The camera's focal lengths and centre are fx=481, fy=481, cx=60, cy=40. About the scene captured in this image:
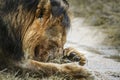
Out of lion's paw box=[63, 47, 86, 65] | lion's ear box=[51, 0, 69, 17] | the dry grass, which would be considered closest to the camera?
lion's ear box=[51, 0, 69, 17]

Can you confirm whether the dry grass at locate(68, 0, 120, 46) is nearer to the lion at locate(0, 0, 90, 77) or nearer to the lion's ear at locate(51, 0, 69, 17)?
the lion's ear at locate(51, 0, 69, 17)

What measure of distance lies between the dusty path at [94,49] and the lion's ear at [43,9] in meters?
0.91

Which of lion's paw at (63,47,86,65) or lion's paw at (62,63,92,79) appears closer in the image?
lion's paw at (62,63,92,79)

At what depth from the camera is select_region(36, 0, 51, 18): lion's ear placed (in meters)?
5.24

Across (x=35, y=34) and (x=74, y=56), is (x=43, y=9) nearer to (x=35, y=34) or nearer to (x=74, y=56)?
(x=35, y=34)

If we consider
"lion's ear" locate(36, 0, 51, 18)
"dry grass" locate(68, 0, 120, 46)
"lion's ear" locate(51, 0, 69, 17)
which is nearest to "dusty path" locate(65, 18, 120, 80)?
"dry grass" locate(68, 0, 120, 46)

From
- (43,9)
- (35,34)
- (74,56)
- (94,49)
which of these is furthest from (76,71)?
(94,49)

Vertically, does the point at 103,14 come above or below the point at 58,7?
below

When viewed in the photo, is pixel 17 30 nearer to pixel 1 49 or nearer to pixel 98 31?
pixel 1 49

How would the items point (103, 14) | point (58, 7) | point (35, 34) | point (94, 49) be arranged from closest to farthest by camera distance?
point (35, 34) → point (58, 7) → point (94, 49) → point (103, 14)

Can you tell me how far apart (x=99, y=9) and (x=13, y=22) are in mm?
7395

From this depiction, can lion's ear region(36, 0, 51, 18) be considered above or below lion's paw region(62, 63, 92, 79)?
above

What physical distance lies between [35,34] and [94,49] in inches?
Answer: 138

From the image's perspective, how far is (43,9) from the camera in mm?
5277
